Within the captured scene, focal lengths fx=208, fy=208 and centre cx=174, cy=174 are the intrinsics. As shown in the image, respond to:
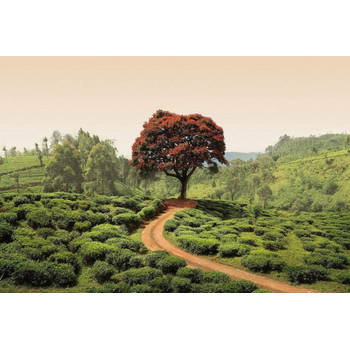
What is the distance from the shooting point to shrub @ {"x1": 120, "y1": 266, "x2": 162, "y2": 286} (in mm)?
8199

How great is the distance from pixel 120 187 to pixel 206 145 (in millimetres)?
18206

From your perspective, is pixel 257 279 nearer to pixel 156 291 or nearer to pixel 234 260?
pixel 234 260

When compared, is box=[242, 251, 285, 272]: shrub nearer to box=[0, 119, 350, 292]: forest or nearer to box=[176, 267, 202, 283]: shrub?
box=[0, 119, 350, 292]: forest

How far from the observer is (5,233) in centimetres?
1005

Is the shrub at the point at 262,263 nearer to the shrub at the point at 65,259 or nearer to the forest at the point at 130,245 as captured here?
the forest at the point at 130,245

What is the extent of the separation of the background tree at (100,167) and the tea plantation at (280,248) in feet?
45.9

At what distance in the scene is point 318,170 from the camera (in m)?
49.2

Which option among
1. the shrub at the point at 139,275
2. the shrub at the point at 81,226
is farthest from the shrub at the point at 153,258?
the shrub at the point at 81,226

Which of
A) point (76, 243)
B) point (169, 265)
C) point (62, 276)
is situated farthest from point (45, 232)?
point (169, 265)

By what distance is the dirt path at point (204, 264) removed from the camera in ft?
27.5

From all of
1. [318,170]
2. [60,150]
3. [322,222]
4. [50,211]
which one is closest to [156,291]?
[50,211]

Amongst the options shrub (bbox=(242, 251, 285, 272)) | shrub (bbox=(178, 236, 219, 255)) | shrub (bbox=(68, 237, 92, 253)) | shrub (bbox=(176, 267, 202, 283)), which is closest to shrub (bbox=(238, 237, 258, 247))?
shrub (bbox=(178, 236, 219, 255))

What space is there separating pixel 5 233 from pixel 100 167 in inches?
673

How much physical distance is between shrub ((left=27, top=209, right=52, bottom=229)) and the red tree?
32.3 feet
